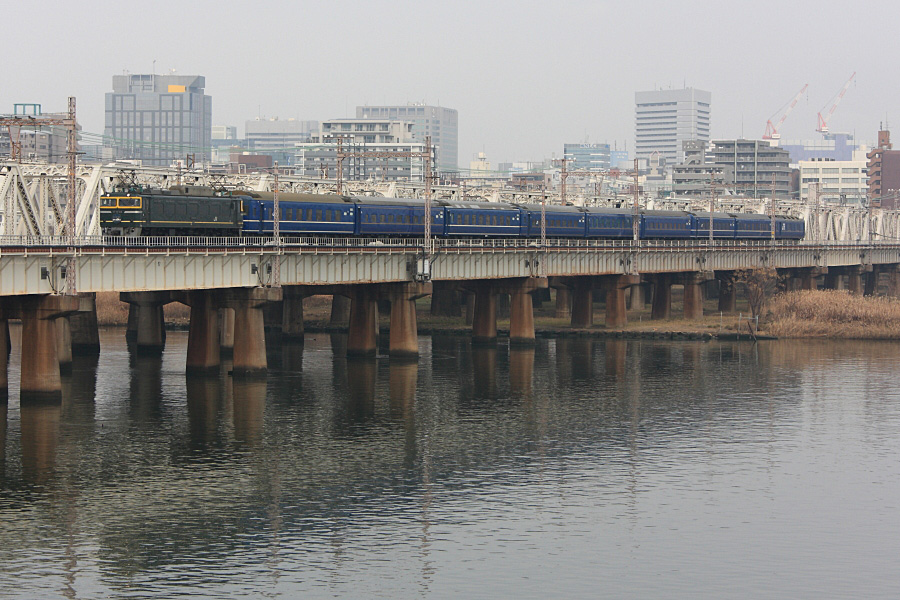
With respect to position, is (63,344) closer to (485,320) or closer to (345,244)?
(345,244)

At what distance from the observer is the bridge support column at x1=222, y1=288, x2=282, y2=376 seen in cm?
9362

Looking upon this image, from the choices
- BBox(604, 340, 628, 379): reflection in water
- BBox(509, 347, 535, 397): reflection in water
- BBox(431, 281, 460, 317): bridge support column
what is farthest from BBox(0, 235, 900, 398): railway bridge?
BBox(604, 340, 628, 379): reflection in water

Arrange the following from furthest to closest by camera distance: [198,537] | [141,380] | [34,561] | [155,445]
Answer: [141,380], [155,445], [198,537], [34,561]

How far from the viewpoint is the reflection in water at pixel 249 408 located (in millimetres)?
72625

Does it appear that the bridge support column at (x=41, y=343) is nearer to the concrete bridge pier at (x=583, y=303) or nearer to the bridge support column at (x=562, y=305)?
the concrete bridge pier at (x=583, y=303)

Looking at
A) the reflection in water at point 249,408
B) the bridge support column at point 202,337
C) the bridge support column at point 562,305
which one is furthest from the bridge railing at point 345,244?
the bridge support column at point 562,305

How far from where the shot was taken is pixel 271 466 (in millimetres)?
64125

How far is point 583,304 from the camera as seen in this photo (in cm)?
14462

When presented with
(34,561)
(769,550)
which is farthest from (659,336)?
(34,561)

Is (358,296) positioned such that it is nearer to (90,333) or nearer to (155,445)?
(90,333)

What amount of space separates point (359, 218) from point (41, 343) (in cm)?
3738

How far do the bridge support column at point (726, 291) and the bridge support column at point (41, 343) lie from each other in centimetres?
10052

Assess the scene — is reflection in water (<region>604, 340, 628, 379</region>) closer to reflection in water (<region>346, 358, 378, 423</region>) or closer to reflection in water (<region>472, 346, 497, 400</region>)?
reflection in water (<region>472, 346, 497, 400</region>)

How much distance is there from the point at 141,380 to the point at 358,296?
2151 cm
